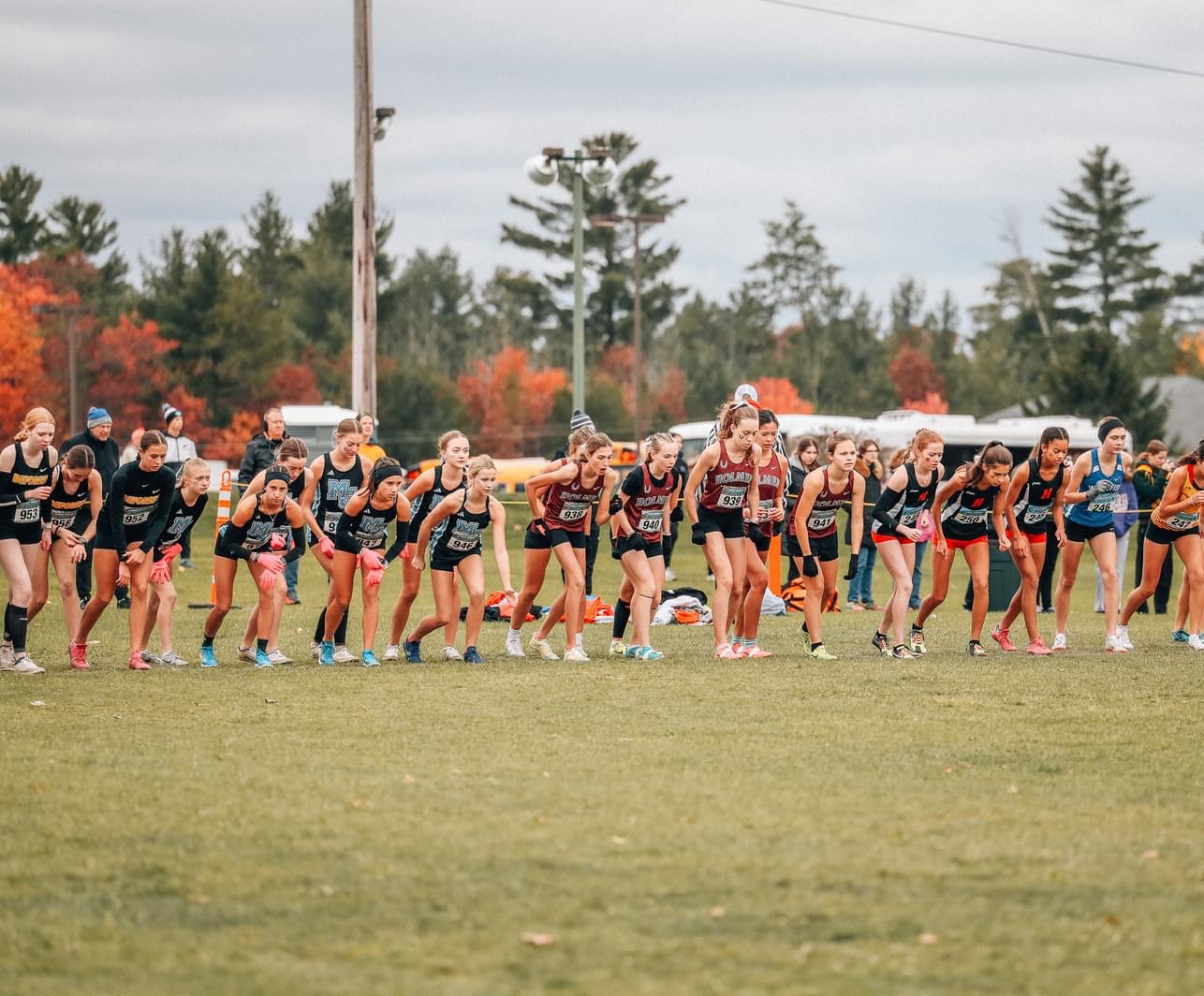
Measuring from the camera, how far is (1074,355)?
56.3 m

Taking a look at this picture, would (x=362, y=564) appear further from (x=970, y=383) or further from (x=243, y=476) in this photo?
(x=970, y=383)

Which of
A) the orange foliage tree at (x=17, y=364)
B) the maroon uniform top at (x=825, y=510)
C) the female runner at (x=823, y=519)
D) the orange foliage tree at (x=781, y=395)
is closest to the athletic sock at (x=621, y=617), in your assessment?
the female runner at (x=823, y=519)

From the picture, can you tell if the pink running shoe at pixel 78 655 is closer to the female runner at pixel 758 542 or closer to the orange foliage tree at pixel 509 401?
the female runner at pixel 758 542

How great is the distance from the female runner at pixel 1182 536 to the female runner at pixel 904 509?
2276 mm

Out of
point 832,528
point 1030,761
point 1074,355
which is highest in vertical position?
point 1074,355

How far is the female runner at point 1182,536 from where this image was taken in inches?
558

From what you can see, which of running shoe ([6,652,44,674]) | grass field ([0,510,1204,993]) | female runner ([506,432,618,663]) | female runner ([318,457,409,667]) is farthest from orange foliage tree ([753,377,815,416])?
grass field ([0,510,1204,993])

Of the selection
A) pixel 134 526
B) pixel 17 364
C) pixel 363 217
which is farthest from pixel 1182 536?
pixel 17 364

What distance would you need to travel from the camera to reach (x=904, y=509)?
527 inches

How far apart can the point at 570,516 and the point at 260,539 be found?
98.8 inches

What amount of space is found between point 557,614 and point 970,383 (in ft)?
240

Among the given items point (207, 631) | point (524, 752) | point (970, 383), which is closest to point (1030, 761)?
point (524, 752)

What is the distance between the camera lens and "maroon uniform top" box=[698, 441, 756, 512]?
13.1m

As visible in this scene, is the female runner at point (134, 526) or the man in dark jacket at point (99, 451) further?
the man in dark jacket at point (99, 451)
